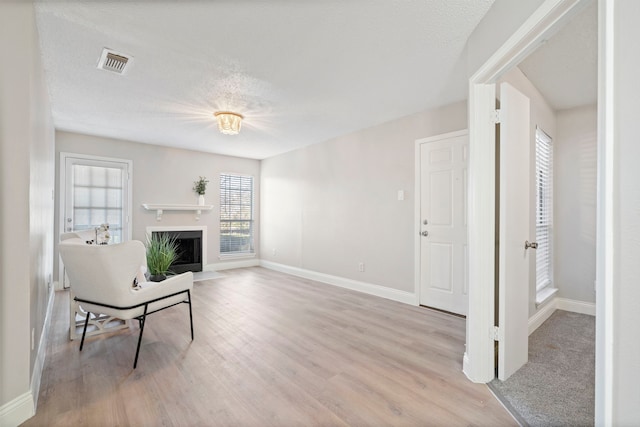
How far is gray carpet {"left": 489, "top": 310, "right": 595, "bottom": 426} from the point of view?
162cm

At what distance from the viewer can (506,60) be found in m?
1.71

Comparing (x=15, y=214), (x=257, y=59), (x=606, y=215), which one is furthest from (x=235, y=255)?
(x=606, y=215)

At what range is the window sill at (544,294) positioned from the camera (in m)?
3.04

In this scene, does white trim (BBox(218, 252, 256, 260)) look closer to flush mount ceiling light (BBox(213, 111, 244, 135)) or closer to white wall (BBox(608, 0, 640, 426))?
flush mount ceiling light (BBox(213, 111, 244, 135))

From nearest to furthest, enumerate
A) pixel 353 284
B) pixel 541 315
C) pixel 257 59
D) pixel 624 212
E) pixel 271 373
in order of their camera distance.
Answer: pixel 624 212
pixel 271 373
pixel 257 59
pixel 541 315
pixel 353 284

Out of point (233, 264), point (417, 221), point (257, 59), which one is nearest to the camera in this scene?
point (257, 59)

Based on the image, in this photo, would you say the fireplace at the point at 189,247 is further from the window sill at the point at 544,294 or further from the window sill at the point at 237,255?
the window sill at the point at 544,294

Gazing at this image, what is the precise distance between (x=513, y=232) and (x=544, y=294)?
1.89m

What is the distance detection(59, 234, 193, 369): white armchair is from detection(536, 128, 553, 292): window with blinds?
3.81 m

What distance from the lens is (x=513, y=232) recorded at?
2016 mm

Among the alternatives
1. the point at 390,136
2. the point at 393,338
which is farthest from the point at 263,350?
the point at 390,136

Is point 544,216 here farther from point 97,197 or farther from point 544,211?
point 97,197

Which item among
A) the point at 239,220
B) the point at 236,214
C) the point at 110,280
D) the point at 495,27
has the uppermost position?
the point at 495,27

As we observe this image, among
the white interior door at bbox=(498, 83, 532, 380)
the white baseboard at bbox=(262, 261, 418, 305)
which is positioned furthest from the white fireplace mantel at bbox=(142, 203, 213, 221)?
the white interior door at bbox=(498, 83, 532, 380)
